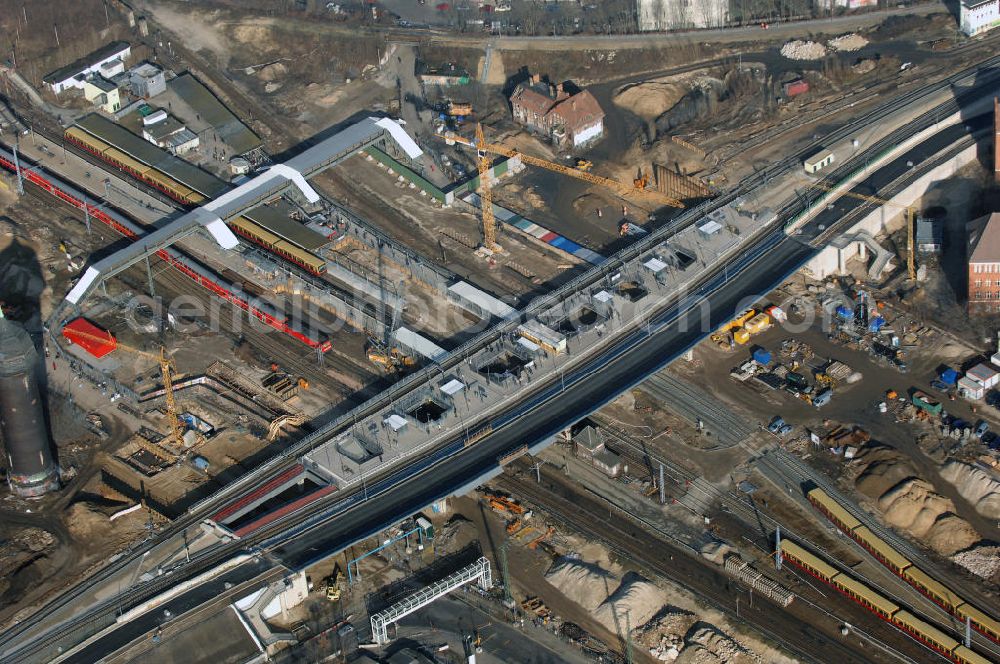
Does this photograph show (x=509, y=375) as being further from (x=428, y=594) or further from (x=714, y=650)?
(x=714, y=650)

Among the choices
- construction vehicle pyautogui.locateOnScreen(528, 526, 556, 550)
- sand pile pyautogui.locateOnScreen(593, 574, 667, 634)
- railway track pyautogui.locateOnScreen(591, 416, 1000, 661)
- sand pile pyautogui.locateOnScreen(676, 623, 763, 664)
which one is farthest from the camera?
construction vehicle pyautogui.locateOnScreen(528, 526, 556, 550)

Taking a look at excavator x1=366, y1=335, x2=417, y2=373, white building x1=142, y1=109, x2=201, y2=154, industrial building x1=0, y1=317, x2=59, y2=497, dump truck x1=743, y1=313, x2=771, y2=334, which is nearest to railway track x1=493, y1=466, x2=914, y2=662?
excavator x1=366, y1=335, x2=417, y2=373

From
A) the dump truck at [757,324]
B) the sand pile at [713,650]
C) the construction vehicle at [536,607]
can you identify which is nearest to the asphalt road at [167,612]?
the construction vehicle at [536,607]

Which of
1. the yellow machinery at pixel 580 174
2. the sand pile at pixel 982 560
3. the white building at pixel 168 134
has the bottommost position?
the sand pile at pixel 982 560

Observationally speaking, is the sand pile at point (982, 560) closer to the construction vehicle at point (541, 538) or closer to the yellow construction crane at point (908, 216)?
the construction vehicle at point (541, 538)

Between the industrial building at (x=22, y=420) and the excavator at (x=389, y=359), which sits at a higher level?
the industrial building at (x=22, y=420)

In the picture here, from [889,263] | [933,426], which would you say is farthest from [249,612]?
[889,263]

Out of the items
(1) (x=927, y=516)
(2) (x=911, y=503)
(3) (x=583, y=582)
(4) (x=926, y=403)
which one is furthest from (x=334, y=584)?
(4) (x=926, y=403)

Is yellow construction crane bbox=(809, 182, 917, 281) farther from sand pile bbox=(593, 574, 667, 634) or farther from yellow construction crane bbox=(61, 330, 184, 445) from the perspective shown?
yellow construction crane bbox=(61, 330, 184, 445)
